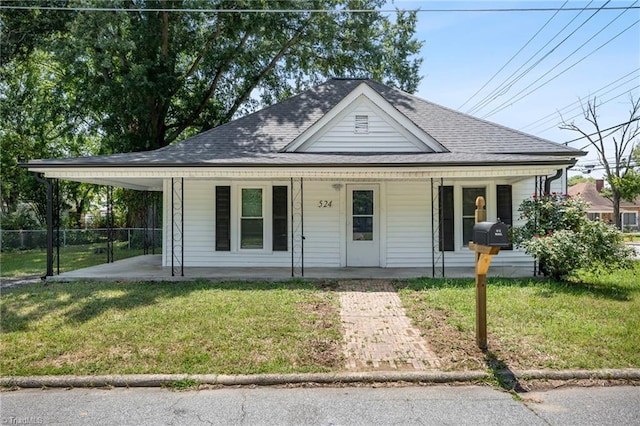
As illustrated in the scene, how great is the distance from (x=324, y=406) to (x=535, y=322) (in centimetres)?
354

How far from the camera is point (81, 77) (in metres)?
16.4

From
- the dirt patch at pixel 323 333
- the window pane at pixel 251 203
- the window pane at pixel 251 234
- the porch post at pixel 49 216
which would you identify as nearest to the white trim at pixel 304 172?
the porch post at pixel 49 216

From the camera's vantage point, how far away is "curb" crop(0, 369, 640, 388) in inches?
167

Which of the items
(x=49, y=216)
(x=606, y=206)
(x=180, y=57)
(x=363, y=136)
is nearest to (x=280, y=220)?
(x=363, y=136)

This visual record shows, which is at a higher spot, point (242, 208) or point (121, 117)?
point (121, 117)

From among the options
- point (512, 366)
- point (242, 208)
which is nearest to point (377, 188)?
point (242, 208)

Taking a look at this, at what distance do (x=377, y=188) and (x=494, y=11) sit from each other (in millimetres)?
5155

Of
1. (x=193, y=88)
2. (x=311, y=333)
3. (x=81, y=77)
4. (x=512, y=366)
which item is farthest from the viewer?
(x=193, y=88)

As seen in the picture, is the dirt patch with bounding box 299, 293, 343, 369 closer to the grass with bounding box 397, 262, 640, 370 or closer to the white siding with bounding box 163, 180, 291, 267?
the grass with bounding box 397, 262, 640, 370

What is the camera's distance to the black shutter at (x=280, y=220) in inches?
431

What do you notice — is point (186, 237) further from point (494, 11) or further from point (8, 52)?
point (8, 52)

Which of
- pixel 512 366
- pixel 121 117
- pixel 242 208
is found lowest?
pixel 512 366

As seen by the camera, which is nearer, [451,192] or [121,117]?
[451,192]

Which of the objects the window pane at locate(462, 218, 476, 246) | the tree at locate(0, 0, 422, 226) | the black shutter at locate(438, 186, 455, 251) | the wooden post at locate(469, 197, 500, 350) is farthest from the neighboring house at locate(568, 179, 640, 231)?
the wooden post at locate(469, 197, 500, 350)
